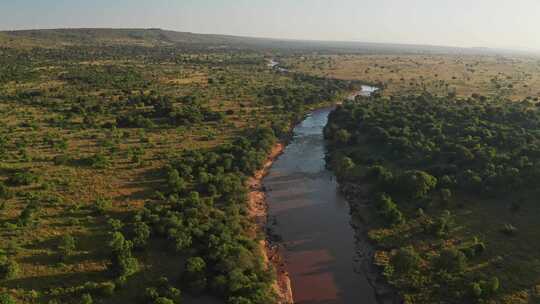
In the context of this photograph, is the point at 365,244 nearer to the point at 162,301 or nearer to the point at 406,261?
the point at 406,261

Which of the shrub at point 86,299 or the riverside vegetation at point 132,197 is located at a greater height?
the riverside vegetation at point 132,197

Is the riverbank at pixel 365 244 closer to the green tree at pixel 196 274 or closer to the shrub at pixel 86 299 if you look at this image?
the green tree at pixel 196 274

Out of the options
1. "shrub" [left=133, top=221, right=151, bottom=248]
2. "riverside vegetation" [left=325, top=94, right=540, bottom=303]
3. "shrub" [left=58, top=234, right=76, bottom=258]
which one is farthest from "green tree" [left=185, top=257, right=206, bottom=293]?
"riverside vegetation" [left=325, top=94, right=540, bottom=303]

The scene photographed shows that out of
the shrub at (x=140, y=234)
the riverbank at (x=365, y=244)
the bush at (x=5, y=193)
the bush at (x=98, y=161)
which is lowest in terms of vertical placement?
the riverbank at (x=365, y=244)

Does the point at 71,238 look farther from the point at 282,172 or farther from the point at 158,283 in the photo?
the point at 282,172

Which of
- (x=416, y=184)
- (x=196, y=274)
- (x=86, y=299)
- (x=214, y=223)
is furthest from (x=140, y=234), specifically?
(x=416, y=184)

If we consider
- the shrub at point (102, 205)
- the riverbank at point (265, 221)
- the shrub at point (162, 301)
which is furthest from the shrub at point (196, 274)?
the shrub at point (102, 205)
